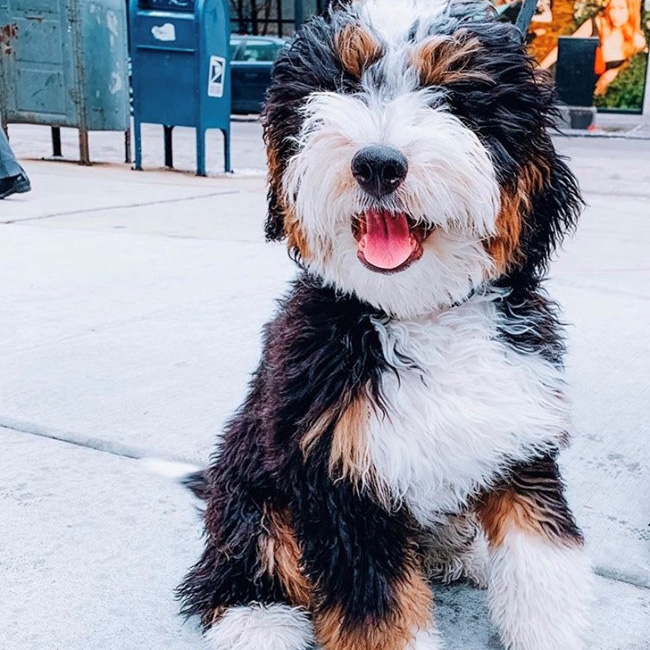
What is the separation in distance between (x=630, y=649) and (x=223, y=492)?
957 mm

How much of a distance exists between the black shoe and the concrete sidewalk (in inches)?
11.3

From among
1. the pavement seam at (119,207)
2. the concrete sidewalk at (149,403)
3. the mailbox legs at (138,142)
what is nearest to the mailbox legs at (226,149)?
the mailbox legs at (138,142)

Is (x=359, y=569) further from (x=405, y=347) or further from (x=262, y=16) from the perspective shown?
(x=262, y=16)

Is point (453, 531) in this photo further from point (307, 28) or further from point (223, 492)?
point (307, 28)

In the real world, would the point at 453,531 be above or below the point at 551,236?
below

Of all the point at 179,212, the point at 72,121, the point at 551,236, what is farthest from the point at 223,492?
the point at 72,121

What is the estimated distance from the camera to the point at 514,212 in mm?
1894

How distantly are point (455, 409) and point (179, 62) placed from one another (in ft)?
26.9

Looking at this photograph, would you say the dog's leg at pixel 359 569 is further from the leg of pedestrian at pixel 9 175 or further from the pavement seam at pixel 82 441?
the leg of pedestrian at pixel 9 175

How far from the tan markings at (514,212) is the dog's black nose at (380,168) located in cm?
25

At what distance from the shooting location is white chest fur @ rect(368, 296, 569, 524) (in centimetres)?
187

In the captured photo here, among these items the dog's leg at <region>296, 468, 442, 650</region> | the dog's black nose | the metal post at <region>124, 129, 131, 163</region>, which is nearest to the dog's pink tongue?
Result: the dog's black nose

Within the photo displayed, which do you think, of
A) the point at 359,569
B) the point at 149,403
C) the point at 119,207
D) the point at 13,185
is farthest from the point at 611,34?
the point at 359,569

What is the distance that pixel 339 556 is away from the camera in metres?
1.87
